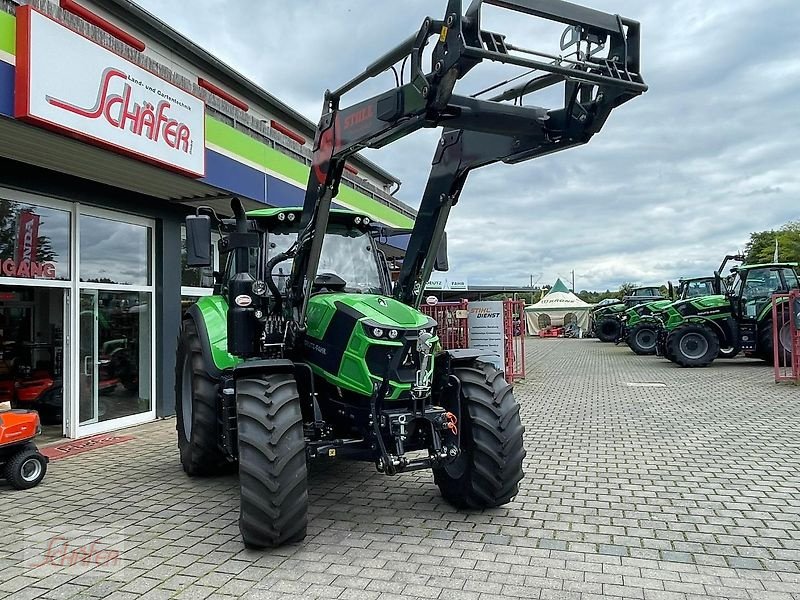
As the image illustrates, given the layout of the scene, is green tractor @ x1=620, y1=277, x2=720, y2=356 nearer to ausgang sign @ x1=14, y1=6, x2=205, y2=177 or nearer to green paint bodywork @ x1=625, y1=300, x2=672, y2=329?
green paint bodywork @ x1=625, y1=300, x2=672, y2=329

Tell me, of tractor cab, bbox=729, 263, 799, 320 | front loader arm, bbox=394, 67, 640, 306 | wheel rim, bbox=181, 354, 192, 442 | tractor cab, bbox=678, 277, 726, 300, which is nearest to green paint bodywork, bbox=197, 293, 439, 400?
front loader arm, bbox=394, 67, 640, 306

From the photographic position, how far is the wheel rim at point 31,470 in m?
5.95

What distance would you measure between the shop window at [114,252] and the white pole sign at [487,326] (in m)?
6.72

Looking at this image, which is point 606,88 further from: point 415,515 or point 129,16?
point 129,16

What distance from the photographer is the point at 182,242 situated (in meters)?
9.97

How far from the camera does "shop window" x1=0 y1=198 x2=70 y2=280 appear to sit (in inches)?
291

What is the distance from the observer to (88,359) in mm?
8352

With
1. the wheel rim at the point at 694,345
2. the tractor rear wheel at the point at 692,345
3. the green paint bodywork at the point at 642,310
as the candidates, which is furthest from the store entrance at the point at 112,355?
the green paint bodywork at the point at 642,310

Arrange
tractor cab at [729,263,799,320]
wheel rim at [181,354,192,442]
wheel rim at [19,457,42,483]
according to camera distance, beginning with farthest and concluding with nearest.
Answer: tractor cab at [729,263,799,320]
wheel rim at [181,354,192,442]
wheel rim at [19,457,42,483]

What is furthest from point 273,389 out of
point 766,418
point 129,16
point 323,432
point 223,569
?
point 129,16

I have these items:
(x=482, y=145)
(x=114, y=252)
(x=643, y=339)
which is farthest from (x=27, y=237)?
(x=643, y=339)

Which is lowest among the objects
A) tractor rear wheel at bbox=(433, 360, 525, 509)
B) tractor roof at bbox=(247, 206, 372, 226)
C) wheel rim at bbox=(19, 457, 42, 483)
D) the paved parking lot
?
the paved parking lot

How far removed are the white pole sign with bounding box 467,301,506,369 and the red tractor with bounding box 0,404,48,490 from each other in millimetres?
8761

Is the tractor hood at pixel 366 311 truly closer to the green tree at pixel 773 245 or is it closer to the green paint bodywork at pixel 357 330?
the green paint bodywork at pixel 357 330
